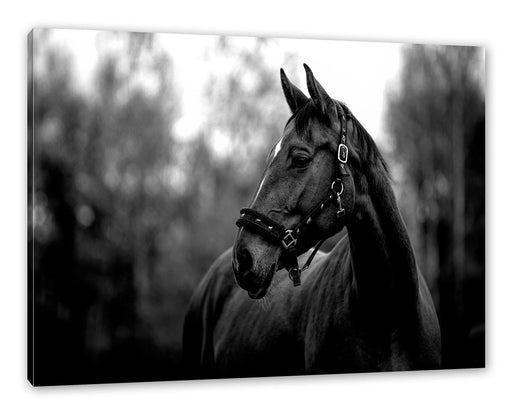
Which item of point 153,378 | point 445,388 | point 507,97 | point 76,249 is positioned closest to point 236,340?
point 153,378

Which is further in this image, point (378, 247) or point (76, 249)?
point (76, 249)

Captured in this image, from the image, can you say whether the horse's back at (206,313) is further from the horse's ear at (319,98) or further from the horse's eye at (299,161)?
the horse's ear at (319,98)

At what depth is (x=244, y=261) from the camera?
10.5 ft

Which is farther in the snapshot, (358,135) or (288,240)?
(358,135)

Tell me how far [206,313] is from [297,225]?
1322mm

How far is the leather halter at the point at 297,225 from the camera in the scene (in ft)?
10.4

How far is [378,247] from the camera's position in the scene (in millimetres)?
3350

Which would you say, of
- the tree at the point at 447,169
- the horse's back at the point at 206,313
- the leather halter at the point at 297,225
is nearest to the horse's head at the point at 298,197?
the leather halter at the point at 297,225

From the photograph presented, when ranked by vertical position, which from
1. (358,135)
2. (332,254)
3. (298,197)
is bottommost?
(332,254)

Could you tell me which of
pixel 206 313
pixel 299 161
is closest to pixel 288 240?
pixel 299 161

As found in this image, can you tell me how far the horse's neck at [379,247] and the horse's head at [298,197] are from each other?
9cm

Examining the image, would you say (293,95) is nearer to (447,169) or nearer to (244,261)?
→ (244,261)

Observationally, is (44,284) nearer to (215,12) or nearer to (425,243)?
(215,12)

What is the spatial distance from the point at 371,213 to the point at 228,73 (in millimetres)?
1316
